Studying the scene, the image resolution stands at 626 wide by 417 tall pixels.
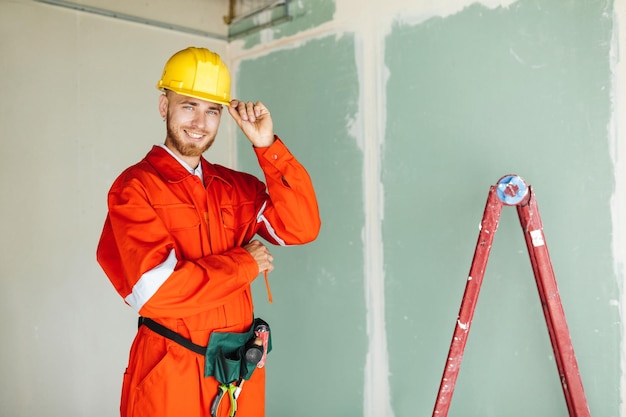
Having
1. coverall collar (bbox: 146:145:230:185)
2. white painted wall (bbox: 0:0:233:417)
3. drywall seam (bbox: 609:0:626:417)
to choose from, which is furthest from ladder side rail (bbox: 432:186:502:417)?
white painted wall (bbox: 0:0:233:417)

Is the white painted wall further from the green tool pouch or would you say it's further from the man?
the green tool pouch

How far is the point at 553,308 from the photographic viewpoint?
6.57ft

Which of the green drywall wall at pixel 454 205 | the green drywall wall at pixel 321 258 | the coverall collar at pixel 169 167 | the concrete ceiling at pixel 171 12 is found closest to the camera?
the coverall collar at pixel 169 167

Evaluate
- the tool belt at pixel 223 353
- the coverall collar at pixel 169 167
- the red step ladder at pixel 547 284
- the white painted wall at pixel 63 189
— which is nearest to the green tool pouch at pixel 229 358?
the tool belt at pixel 223 353

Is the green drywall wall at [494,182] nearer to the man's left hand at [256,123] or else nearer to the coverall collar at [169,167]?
the man's left hand at [256,123]

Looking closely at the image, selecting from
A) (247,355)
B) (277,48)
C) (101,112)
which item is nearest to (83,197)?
(101,112)

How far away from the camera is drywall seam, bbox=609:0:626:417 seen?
2.06 metres

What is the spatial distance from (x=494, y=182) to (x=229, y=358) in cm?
121

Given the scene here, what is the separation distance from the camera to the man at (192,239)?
1.76 m

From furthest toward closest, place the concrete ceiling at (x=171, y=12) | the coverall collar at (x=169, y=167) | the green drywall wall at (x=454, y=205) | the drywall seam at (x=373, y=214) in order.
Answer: the concrete ceiling at (x=171, y=12) → the drywall seam at (x=373, y=214) → the green drywall wall at (x=454, y=205) → the coverall collar at (x=169, y=167)

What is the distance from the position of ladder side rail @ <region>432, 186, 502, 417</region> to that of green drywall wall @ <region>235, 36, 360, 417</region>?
2.53 feet

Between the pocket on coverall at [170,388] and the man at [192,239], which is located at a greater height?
the man at [192,239]

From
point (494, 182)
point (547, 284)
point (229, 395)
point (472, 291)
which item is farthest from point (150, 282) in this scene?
point (494, 182)

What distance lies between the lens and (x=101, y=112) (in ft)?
10.3
